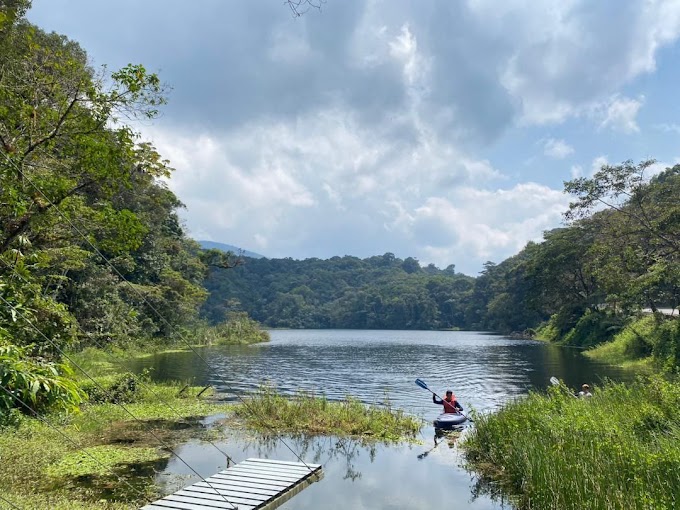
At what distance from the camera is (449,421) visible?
1806 cm

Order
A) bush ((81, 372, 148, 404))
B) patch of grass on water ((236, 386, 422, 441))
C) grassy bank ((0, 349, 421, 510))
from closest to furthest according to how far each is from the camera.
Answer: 1. grassy bank ((0, 349, 421, 510))
2. patch of grass on water ((236, 386, 422, 441))
3. bush ((81, 372, 148, 404))

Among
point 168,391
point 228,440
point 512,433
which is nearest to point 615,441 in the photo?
point 512,433

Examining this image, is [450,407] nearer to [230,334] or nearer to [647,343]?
[647,343]

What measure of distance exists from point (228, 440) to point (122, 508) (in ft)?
22.9

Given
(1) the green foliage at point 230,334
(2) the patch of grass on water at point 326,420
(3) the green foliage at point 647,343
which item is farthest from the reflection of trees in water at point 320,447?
(1) the green foliage at point 230,334

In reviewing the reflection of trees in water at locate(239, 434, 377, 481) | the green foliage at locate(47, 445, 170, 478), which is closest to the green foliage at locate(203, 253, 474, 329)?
the reflection of trees in water at locate(239, 434, 377, 481)

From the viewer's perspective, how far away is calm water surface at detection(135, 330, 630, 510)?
465 inches

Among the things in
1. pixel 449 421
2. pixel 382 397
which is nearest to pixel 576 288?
pixel 382 397

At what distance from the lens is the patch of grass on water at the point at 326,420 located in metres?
17.2

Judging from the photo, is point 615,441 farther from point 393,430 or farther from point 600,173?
point 600,173

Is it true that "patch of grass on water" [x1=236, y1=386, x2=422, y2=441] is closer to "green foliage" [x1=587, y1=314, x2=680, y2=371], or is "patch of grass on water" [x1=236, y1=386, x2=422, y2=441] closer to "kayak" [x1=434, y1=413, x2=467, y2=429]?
"kayak" [x1=434, y1=413, x2=467, y2=429]

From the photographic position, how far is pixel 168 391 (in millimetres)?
22625

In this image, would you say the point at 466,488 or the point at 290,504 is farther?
the point at 466,488

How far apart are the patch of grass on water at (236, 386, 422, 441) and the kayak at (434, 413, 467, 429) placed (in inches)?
30.6
